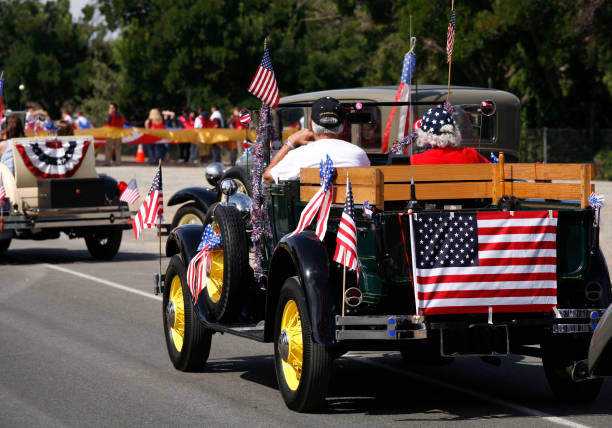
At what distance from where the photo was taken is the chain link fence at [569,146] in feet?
103

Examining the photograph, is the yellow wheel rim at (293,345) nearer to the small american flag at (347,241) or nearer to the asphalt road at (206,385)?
the asphalt road at (206,385)

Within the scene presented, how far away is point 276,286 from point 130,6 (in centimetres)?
4963

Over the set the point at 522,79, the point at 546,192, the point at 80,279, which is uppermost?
the point at 522,79

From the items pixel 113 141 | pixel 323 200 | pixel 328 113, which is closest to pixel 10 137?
pixel 328 113

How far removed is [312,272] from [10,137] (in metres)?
11.1

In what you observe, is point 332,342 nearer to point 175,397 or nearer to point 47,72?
point 175,397

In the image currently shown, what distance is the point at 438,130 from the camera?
7539 mm

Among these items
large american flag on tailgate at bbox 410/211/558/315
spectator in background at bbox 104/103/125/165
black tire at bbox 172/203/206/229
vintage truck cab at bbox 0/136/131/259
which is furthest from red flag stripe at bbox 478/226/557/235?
spectator in background at bbox 104/103/125/165

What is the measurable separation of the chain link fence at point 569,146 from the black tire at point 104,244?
661 inches

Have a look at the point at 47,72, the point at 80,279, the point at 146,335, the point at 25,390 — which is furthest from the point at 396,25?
the point at 47,72

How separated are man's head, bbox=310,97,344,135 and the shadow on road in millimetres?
9551

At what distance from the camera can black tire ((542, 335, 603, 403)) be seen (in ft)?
23.6

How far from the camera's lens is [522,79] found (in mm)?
35094

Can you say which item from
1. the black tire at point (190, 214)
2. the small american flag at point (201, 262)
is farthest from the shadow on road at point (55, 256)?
the small american flag at point (201, 262)
